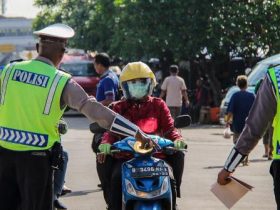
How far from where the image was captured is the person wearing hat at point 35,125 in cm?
673

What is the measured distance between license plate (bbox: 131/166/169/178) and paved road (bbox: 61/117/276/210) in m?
3.62

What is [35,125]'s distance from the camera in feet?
22.3

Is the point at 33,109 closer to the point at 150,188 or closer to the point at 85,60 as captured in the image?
the point at 150,188

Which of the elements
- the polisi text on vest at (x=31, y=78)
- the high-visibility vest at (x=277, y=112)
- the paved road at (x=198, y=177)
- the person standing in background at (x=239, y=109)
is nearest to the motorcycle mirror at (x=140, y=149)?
the polisi text on vest at (x=31, y=78)

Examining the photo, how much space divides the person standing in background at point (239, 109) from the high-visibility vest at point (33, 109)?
9.59 metres

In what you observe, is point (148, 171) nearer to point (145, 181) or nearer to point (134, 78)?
point (145, 181)

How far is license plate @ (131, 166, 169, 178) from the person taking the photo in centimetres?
740

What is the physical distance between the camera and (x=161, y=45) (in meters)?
32.4

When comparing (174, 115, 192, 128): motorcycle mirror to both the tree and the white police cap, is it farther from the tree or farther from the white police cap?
the tree

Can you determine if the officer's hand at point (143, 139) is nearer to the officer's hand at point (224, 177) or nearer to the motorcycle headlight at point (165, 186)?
the motorcycle headlight at point (165, 186)

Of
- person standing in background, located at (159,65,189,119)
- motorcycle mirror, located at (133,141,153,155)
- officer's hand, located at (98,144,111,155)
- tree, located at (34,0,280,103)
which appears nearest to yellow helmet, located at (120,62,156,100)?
officer's hand, located at (98,144,111,155)

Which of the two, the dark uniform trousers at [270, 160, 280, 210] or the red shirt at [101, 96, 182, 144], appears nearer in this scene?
the dark uniform trousers at [270, 160, 280, 210]

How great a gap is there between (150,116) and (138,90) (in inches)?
10.4

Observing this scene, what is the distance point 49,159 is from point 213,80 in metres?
26.6
